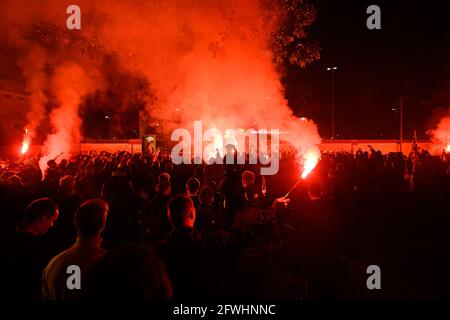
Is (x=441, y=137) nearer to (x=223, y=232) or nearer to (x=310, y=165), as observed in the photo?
(x=310, y=165)

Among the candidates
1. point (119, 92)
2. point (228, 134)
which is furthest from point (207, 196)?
point (119, 92)

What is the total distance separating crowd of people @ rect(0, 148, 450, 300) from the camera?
2.41 m

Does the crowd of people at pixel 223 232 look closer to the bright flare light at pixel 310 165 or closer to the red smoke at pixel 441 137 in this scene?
the bright flare light at pixel 310 165

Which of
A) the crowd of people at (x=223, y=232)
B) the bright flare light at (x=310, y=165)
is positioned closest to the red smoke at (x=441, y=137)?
the crowd of people at (x=223, y=232)

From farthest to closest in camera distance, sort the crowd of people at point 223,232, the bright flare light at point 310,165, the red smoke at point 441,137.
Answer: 1. the red smoke at point 441,137
2. the bright flare light at point 310,165
3. the crowd of people at point 223,232

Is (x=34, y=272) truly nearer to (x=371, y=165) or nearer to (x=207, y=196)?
(x=207, y=196)

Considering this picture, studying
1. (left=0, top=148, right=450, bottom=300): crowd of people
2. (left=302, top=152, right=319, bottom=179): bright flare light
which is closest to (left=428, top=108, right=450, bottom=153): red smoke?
(left=0, top=148, right=450, bottom=300): crowd of people

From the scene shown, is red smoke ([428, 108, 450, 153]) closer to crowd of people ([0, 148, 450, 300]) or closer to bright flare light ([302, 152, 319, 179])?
crowd of people ([0, 148, 450, 300])

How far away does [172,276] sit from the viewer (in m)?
2.37

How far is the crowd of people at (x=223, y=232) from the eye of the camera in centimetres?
241

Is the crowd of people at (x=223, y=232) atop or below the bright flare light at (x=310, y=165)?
below

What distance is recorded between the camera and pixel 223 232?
109 inches

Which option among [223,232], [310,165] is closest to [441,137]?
[310,165]

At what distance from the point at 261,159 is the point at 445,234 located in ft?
16.3
